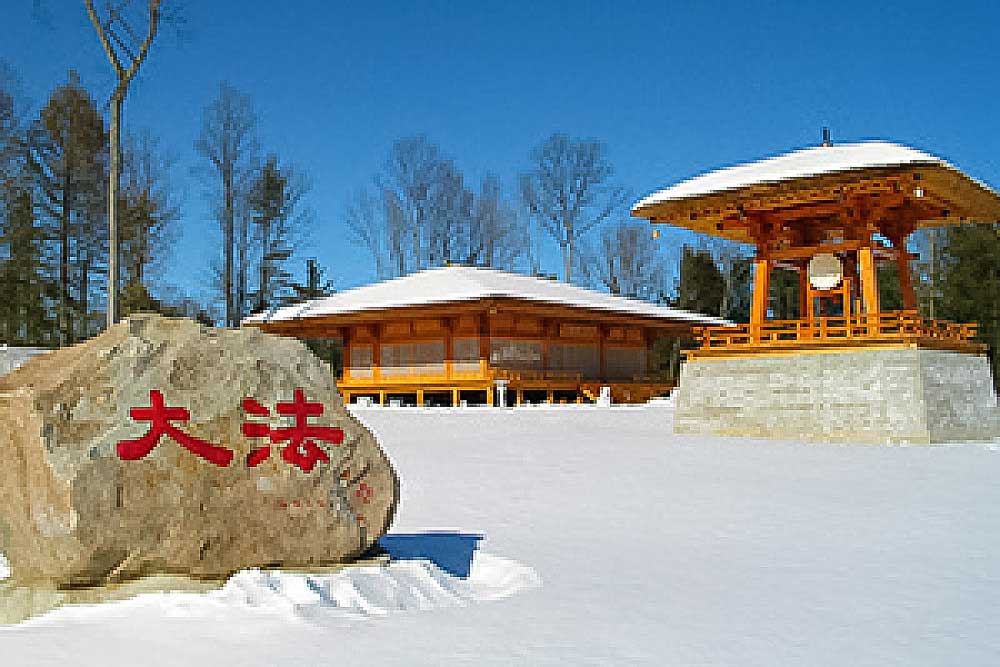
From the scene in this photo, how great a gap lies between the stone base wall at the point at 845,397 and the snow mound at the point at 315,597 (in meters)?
11.0

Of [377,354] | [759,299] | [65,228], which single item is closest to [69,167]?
[65,228]

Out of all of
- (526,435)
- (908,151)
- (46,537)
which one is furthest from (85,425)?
(908,151)

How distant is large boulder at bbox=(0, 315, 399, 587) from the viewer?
4840 mm

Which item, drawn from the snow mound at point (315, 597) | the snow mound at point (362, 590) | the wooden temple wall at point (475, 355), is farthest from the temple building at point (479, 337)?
the snow mound at point (315, 597)

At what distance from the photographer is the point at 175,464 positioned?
5.03m

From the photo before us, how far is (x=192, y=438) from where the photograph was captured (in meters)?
5.13

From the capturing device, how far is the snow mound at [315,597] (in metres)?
4.80

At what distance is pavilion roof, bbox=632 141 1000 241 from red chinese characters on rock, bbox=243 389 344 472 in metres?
12.2

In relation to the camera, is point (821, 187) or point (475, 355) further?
point (475, 355)

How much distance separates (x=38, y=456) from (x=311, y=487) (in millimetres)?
1557

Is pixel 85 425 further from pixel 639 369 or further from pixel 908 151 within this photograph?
pixel 639 369

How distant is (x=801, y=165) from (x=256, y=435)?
13847mm

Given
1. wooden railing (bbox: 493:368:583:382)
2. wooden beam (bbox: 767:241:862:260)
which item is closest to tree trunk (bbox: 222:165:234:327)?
wooden railing (bbox: 493:368:583:382)

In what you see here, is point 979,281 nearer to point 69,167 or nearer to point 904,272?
point 904,272
